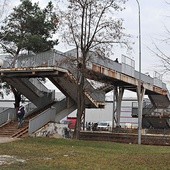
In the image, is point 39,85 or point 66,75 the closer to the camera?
point 66,75

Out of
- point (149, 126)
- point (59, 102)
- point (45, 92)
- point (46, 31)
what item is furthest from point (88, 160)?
point (149, 126)

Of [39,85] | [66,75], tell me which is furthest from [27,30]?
[66,75]

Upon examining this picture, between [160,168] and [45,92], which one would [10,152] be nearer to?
[160,168]

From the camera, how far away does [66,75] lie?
33.5 m

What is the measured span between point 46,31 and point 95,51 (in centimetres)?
1409

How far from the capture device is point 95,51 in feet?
99.5

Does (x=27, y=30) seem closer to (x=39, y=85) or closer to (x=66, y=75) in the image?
(x=39, y=85)

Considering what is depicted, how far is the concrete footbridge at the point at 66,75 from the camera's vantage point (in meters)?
32.9

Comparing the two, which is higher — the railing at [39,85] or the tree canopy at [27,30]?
the tree canopy at [27,30]

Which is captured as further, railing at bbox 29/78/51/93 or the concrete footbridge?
railing at bbox 29/78/51/93

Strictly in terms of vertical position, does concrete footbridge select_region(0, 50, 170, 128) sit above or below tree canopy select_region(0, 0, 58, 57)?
below

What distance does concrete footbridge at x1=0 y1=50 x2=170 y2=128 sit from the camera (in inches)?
1294

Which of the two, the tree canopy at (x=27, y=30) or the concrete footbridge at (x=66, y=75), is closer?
the concrete footbridge at (x=66, y=75)

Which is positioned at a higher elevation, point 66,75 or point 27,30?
point 27,30
